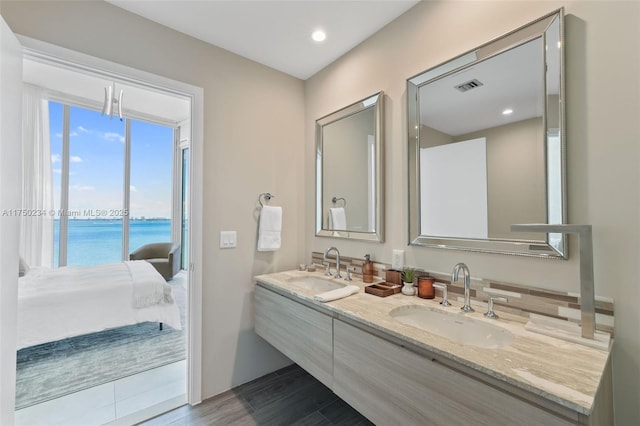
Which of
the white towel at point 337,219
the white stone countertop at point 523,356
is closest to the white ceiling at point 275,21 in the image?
the white towel at point 337,219

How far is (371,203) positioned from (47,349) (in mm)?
3253

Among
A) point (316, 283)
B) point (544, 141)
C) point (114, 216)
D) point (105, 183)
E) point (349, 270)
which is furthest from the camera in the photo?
point (105, 183)

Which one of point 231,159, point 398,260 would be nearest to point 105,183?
point 231,159

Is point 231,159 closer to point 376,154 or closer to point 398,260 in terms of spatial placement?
point 376,154

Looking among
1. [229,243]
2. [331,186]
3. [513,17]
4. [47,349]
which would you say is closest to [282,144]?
[331,186]

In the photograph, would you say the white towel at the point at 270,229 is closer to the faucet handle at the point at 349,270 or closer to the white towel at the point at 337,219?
the white towel at the point at 337,219

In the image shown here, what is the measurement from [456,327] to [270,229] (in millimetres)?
1448

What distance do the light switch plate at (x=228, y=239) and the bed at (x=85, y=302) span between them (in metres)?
1.24

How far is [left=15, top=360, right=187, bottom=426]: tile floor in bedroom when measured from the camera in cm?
178

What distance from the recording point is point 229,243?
2.09 m

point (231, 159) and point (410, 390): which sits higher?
point (231, 159)

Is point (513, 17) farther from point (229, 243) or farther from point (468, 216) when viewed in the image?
point (229, 243)

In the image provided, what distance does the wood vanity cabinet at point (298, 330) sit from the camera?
4.82 feet

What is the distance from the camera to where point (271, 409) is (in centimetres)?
186
